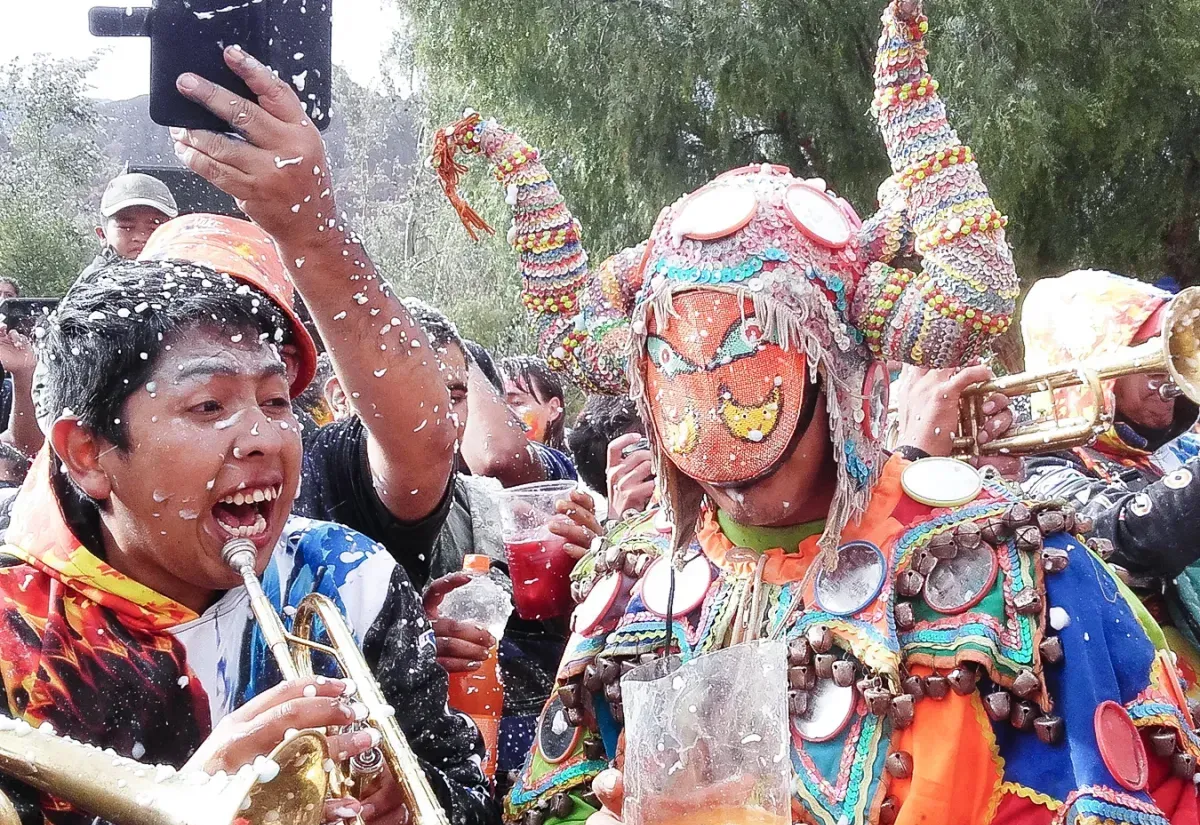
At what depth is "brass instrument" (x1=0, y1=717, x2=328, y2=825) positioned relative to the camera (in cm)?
153

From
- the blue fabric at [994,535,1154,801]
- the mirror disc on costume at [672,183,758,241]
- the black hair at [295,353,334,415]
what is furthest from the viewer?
the black hair at [295,353,334,415]

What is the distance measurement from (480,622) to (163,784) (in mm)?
1449

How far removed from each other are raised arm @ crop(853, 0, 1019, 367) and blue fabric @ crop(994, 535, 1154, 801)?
0.48 m

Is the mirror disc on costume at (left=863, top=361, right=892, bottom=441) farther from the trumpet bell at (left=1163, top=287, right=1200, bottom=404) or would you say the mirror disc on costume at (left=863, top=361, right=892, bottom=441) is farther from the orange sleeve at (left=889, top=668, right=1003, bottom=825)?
the trumpet bell at (left=1163, top=287, right=1200, bottom=404)

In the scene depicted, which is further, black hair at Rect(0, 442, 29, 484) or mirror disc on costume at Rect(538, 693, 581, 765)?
black hair at Rect(0, 442, 29, 484)

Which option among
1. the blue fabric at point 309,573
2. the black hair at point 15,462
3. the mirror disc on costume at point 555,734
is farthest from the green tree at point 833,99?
the blue fabric at point 309,573

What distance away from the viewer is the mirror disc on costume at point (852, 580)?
7.84 ft

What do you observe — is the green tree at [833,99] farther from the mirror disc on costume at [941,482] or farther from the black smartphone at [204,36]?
the black smartphone at [204,36]

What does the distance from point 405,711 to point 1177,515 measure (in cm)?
215

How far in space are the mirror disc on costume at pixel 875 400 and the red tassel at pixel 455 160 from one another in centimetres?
97

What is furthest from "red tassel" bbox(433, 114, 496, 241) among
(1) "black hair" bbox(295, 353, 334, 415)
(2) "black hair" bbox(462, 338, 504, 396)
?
(1) "black hair" bbox(295, 353, 334, 415)

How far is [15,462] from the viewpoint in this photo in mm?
5020

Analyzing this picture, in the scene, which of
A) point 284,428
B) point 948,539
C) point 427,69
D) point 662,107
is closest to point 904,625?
point 948,539

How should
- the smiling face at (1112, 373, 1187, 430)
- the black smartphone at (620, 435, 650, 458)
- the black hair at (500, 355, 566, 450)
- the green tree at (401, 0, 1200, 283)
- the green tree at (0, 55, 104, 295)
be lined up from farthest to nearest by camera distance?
the green tree at (0, 55, 104, 295)
the green tree at (401, 0, 1200, 283)
the black hair at (500, 355, 566, 450)
the smiling face at (1112, 373, 1187, 430)
the black smartphone at (620, 435, 650, 458)
